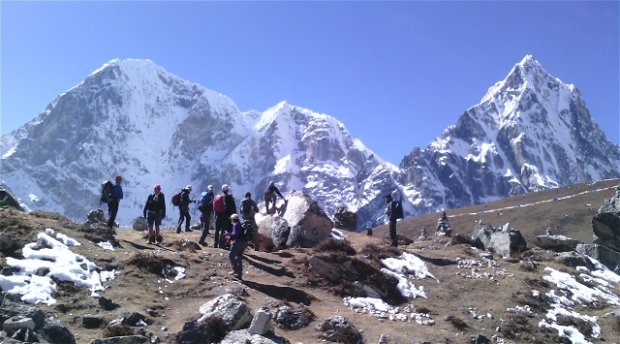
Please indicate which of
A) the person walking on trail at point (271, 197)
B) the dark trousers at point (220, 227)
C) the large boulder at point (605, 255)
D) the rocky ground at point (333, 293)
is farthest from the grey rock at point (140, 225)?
the large boulder at point (605, 255)

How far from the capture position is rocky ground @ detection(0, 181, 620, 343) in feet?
59.2

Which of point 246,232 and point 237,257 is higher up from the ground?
point 246,232

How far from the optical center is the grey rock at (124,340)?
14.8 meters

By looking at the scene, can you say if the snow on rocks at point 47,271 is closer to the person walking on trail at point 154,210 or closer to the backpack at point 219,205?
the person walking on trail at point 154,210

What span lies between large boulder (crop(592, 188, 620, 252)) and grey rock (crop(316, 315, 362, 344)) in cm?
2486

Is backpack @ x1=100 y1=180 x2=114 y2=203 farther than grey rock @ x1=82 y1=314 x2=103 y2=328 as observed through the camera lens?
Yes

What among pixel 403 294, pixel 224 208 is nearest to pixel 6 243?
pixel 224 208

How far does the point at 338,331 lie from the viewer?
61.2ft

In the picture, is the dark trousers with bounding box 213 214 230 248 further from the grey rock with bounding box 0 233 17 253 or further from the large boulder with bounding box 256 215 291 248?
the grey rock with bounding box 0 233 17 253

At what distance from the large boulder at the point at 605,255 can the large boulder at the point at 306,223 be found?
54.2ft

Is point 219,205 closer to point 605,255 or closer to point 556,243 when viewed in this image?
point 605,255

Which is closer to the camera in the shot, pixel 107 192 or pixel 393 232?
pixel 107 192

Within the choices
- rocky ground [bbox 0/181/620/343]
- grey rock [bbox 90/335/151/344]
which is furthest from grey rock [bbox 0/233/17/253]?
grey rock [bbox 90/335/151/344]

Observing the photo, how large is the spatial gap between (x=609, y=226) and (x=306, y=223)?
65.4 ft
